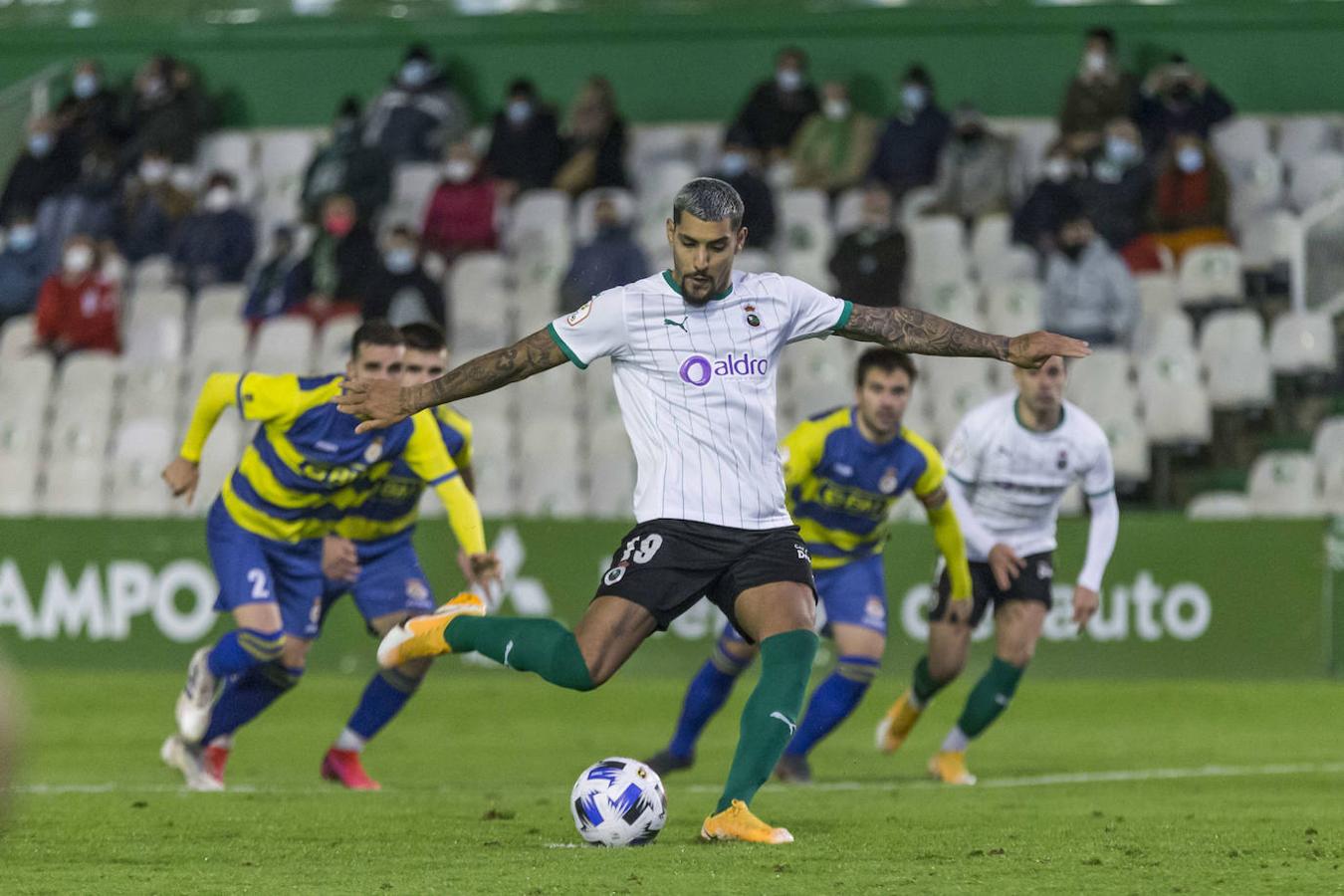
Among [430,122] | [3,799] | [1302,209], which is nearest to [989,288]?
[1302,209]

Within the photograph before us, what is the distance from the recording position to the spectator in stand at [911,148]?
1988cm

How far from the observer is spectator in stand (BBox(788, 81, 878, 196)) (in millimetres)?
20078

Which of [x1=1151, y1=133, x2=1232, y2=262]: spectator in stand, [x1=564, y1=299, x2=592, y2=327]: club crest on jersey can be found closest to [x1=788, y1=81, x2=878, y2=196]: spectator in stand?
[x1=1151, y1=133, x2=1232, y2=262]: spectator in stand

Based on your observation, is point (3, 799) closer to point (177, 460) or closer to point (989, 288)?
point (177, 460)

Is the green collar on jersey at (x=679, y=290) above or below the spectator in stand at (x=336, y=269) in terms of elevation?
below

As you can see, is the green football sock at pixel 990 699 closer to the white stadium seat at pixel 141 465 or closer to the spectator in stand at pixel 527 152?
the white stadium seat at pixel 141 465

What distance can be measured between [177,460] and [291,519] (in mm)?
828

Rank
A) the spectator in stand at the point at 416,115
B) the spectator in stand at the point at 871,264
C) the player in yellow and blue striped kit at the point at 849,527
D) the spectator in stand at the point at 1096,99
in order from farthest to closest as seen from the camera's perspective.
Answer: the spectator in stand at the point at 416,115, the spectator in stand at the point at 1096,99, the spectator in stand at the point at 871,264, the player in yellow and blue striped kit at the point at 849,527

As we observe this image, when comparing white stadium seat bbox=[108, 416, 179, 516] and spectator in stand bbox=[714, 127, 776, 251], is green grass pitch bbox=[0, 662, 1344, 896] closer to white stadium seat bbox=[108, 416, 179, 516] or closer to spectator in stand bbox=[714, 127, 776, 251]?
white stadium seat bbox=[108, 416, 179, 516]

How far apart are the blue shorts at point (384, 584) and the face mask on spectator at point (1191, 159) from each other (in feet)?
34.3

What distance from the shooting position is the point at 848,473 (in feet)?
34.3

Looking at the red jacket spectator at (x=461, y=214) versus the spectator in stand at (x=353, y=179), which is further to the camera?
the spectator in stand at (x=353, y=179)

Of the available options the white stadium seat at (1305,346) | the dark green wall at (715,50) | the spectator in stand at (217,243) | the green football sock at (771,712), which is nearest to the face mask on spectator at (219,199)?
the spectator in stand at (217,243)

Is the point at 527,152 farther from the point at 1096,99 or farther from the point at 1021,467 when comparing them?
the point at 1021,467
